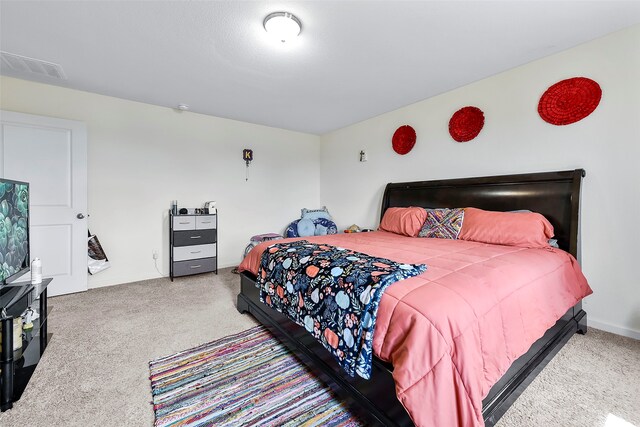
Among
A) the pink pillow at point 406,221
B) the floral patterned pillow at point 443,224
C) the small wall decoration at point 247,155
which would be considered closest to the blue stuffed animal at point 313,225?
the small wall decoration at point 247,155

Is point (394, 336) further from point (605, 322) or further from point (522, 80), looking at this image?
point (522, 80)

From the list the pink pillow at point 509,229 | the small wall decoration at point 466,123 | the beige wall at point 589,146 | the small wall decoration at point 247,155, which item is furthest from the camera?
the small wall decoration at point 247,155

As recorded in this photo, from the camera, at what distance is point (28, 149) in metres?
2.81

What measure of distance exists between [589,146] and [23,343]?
4373 mm

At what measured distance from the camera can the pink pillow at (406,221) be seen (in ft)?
9.60

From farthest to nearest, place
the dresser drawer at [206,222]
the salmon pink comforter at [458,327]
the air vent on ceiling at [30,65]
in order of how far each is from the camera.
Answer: the dresser drawer at [206,222], the air vent on ceiling at [30,65], the salmon pink comforter at [458,327]

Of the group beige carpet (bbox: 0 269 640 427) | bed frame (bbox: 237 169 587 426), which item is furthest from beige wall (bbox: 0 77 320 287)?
bed frame (bbox: 237 169 587 426)

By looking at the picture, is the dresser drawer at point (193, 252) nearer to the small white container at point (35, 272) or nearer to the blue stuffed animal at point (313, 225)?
the blue stuffed animal at point (313, 225)

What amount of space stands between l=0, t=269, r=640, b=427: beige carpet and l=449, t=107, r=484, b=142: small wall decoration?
2.06m

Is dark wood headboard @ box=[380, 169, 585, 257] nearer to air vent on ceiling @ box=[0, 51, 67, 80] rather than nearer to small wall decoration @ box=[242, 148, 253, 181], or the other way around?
small wall decoration @ box=[242, 148, 253, 181]

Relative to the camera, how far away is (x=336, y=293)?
4.60ft

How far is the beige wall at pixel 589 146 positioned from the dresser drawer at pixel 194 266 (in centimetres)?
314

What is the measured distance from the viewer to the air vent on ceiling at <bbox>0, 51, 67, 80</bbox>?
239 centimetres

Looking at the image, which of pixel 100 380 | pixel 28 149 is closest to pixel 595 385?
pixel 100 380
